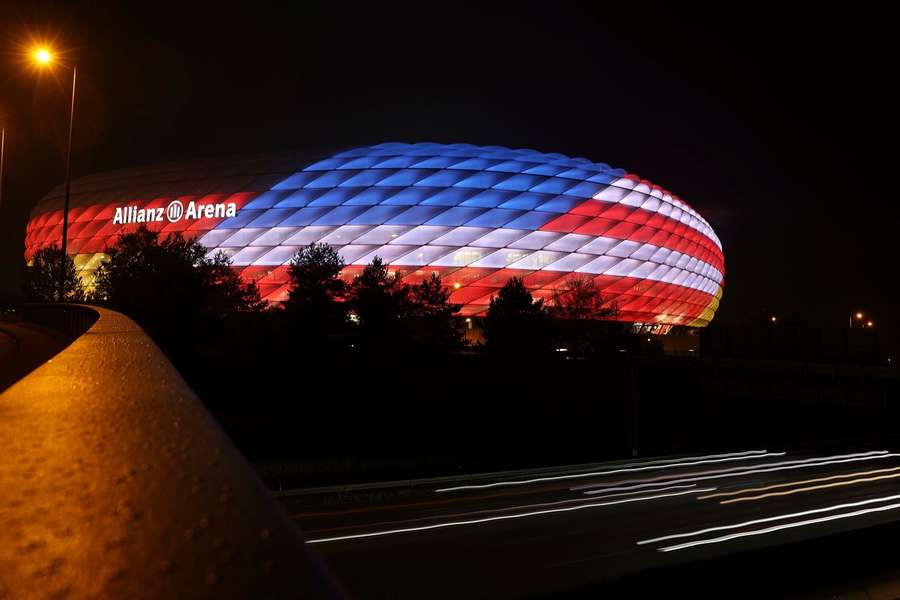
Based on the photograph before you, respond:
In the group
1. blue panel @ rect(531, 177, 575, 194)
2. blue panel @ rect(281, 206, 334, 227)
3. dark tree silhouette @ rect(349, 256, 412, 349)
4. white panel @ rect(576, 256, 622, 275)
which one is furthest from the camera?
blue panel @ rect(531, 177, 575, 194)

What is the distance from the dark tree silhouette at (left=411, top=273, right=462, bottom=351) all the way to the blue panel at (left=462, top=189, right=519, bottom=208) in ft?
63.8

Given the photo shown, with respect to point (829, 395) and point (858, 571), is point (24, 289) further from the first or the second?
point (858, 571)

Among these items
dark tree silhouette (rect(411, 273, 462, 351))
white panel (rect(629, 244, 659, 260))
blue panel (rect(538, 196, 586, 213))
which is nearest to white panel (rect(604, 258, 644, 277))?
white panel (rect(629, 244, 659, 260))

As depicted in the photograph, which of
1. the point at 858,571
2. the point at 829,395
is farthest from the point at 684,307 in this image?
the point at 858,571

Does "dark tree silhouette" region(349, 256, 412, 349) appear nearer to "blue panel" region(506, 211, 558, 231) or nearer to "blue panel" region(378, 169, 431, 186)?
"blue panel" region(506, 211, 558, 231)

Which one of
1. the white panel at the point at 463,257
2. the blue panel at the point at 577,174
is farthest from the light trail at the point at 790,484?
the blue panel at the point at 577,174

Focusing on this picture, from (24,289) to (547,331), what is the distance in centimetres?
3012

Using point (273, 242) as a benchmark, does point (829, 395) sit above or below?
below

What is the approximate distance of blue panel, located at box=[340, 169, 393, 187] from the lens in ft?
194

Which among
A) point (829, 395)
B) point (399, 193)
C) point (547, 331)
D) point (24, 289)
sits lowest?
point (829, 395)

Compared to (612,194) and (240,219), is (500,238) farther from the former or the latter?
(240,219)

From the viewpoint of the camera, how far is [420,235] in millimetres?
56375

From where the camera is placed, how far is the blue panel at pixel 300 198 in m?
58.6

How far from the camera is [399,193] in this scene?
5797cm
